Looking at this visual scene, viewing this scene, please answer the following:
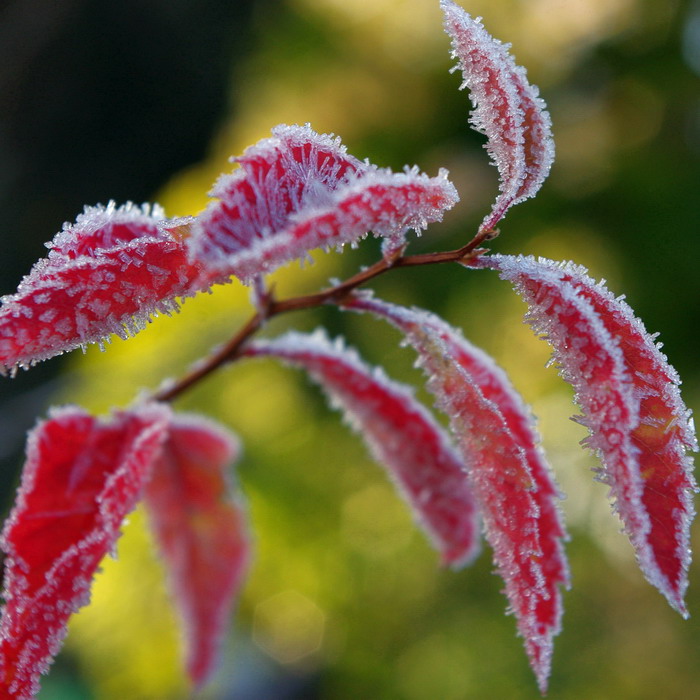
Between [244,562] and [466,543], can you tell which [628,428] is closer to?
[466,543]

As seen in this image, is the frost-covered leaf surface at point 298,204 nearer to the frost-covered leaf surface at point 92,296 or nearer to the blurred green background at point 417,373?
the frost-covered leaf surface at point 92,296

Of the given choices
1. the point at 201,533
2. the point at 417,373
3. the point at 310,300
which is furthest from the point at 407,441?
the point at 417,373

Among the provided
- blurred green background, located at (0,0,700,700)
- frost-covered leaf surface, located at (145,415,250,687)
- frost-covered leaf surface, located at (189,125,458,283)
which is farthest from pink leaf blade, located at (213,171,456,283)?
blurred green background, located at (0,0,700,700)

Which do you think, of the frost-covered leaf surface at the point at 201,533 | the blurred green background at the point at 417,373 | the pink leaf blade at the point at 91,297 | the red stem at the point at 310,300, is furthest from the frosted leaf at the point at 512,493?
the blurred green background at the point at 417,373

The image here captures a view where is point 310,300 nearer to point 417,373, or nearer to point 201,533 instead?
point 201,533

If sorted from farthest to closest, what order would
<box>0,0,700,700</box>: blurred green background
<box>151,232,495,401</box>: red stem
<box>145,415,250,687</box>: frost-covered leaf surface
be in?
<box>0,0,700,700</box>: blurred green background → <box>145,415,250,687</box>: frost-covered leaf surface → <box>151,232,495,401</box>: red stem

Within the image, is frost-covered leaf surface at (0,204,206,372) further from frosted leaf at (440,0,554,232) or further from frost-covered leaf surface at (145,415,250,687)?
frost-covered leaf surface at (145,415,250,687)
